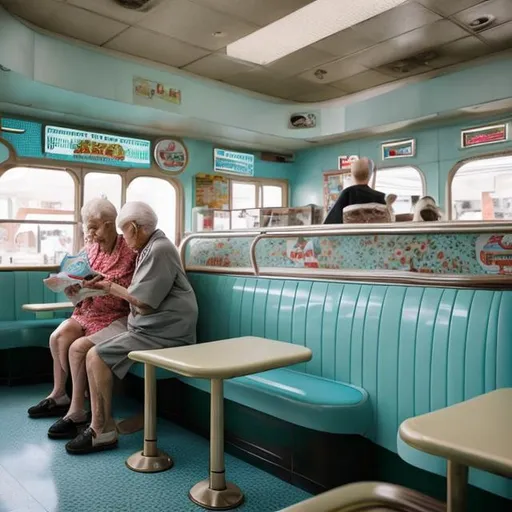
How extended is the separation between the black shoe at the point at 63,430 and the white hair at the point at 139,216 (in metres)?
1.26

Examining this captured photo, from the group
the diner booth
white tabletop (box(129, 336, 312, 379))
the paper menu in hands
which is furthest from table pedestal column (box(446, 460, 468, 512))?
the paper menu in hands

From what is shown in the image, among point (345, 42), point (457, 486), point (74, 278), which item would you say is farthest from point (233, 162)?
point (457, 486)

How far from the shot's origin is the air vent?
511cm

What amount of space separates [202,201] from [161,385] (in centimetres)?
513

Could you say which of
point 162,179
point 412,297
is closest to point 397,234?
point 412,297

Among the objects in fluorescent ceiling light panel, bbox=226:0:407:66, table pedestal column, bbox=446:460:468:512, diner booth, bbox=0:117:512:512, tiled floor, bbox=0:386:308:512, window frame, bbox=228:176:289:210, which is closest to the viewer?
table pedestal column, bbox=446:460:468:512

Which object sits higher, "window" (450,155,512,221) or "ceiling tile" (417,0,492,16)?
"ceiling tile" (417,0,492,16)

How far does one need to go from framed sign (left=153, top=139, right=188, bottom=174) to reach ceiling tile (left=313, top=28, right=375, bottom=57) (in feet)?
9.35

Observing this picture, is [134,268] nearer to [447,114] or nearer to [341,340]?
[341,340]

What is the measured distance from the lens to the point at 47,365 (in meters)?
4.65

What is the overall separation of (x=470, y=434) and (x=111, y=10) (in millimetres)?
5451

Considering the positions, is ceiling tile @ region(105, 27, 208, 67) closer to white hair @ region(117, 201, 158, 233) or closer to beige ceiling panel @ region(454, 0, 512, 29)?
beige ceiling panel @ region(454, 0, 512, 29)

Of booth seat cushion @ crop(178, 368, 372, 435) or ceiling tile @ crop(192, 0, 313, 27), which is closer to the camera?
booth seat cushion @ crop(178, 368, 372, 435)

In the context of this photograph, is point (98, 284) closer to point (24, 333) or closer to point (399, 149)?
point (24, 333)
